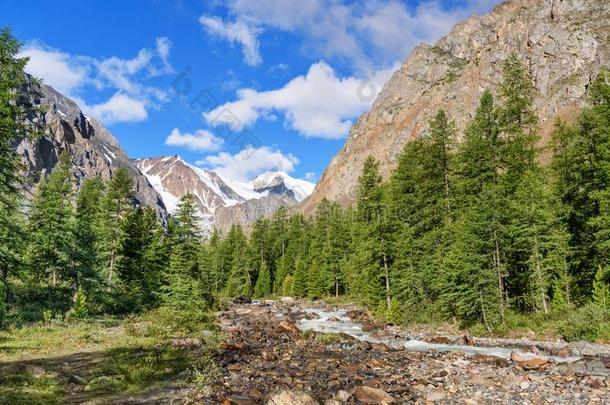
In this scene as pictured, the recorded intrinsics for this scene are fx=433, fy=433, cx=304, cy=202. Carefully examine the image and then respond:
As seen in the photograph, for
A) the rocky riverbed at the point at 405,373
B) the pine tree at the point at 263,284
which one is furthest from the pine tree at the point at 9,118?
the pine tree at the point at 263,284

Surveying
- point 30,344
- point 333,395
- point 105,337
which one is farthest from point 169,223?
point 333,395

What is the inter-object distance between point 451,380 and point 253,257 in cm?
7816

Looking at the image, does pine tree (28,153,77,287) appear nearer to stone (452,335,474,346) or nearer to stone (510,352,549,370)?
stone (452,335,474,346)

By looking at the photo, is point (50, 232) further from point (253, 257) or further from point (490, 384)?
point (253, 257)

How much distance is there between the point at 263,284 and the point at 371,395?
2825 inches

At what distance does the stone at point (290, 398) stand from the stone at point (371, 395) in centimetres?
186

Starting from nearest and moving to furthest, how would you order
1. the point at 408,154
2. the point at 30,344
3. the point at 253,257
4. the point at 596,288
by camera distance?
1. the point at 30,344
2. the point at 596,288
3. the point at 408,154
4. the point at 253,257

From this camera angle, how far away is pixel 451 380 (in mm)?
16141

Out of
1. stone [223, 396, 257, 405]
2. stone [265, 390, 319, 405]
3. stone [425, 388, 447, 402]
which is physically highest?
stone [265, 390, 319, 405]

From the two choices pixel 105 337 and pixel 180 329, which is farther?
pixel 180 329

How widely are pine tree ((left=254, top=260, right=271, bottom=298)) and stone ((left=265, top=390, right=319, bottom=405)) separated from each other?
7130cm

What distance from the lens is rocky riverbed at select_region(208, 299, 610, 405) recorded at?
547 inches

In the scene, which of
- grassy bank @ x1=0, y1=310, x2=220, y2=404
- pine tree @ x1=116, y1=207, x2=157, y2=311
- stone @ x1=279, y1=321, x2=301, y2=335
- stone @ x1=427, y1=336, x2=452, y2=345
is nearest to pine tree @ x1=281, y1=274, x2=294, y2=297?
pine tree @ x1=116, y1=207, x2=157, y2=311

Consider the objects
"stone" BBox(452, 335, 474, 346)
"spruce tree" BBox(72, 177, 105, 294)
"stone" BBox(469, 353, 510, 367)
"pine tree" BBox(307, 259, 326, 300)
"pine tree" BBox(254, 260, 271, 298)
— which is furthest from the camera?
"pine tree" BBox(254, 260, 271, 298)
